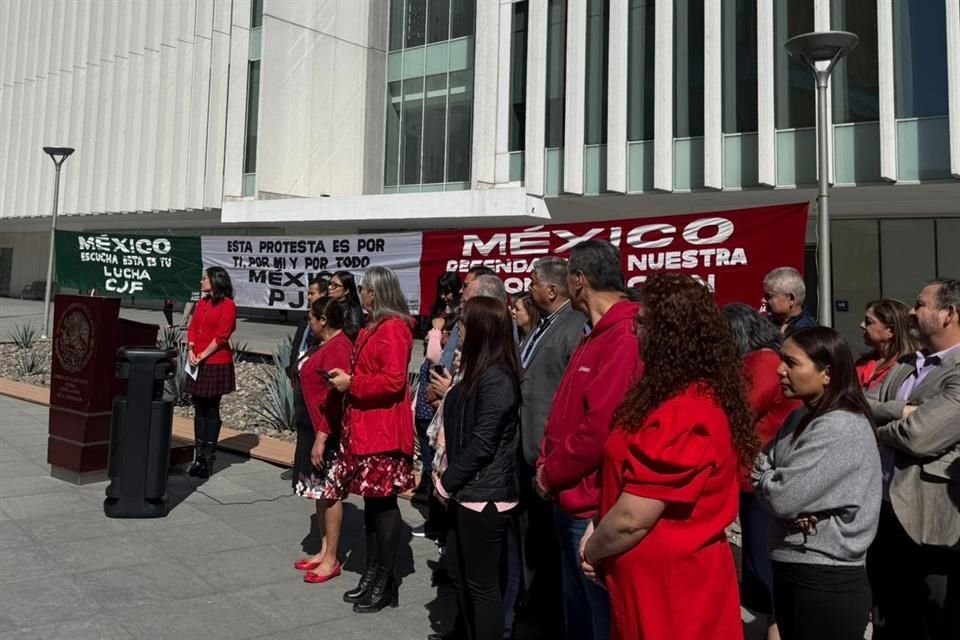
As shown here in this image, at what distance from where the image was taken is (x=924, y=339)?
3266 mm

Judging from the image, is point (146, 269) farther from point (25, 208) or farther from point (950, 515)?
point (25, 208)

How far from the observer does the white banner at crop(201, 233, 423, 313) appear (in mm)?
8719

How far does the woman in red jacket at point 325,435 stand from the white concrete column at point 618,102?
14.4 m

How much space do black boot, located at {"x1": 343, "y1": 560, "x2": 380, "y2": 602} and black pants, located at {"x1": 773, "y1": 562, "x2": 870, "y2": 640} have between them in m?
2.18

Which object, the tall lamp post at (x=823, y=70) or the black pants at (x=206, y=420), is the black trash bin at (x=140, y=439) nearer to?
the black pants at (x=206, y=420)

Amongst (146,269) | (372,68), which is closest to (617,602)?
(146,269)

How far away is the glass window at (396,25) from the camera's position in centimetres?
2664

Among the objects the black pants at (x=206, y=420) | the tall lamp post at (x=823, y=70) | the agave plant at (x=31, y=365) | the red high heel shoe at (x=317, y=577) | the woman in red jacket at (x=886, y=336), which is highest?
the tall lamp post at (x=823, y=70)

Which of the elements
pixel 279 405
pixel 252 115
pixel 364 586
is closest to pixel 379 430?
pixel 364 586

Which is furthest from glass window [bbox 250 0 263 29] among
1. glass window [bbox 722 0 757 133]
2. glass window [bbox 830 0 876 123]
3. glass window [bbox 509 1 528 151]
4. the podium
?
the podium

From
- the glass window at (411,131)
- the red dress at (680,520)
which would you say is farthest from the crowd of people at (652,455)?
the glass window at (411,131)

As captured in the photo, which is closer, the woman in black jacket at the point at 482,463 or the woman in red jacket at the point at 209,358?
the woman in black jacket at the point at 482,463

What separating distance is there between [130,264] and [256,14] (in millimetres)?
18573

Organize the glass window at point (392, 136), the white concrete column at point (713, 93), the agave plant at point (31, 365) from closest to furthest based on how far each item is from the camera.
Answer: the agave plant at point (31, 365), the white concrete column at point (713, 93), the glass window at point (392, 136)
